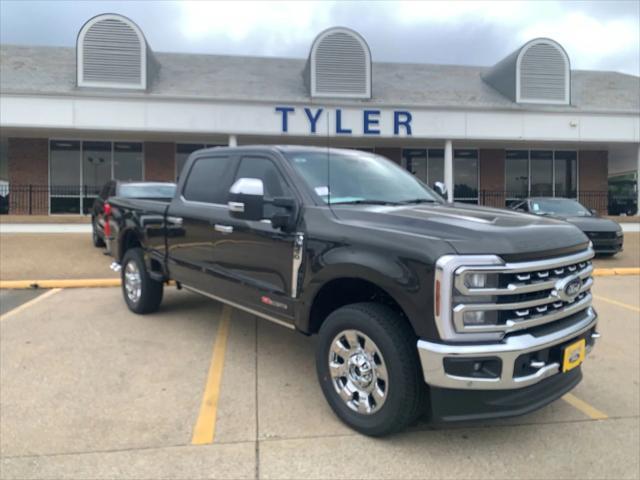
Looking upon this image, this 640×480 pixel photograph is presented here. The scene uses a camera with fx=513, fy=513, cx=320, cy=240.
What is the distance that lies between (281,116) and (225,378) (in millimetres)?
14668

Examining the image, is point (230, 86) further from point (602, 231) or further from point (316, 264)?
point (316, 264)

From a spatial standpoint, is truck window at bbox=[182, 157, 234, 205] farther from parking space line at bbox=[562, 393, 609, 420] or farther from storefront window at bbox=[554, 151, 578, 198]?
storefront window at bbox=[554, 151, 578, 198]

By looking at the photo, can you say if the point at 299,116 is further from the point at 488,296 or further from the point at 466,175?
the point at 488,296

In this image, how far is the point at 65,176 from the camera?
65.0 ft

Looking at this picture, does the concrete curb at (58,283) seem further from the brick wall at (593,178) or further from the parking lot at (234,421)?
the brick wall at (593,178)

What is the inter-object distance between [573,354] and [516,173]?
20.9 metres

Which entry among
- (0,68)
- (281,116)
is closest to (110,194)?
(281,116)

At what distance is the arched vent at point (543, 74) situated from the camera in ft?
68.0

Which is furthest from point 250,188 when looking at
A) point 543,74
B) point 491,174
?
point 543,74

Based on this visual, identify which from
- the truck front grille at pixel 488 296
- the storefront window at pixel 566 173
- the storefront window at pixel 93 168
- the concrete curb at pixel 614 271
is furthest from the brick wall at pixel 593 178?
the truck front grille at pixel 488 296

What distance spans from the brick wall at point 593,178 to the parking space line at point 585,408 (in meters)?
21.5

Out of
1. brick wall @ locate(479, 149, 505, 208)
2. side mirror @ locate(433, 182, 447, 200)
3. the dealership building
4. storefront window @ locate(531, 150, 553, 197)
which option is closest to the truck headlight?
side mirror @ locate(433, 182, 447, 200)

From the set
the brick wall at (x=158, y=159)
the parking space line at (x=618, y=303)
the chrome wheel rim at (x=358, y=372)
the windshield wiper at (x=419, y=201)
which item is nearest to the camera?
the chrome wheel rim at (x=358, y=372)

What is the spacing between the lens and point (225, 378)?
14.3ft
